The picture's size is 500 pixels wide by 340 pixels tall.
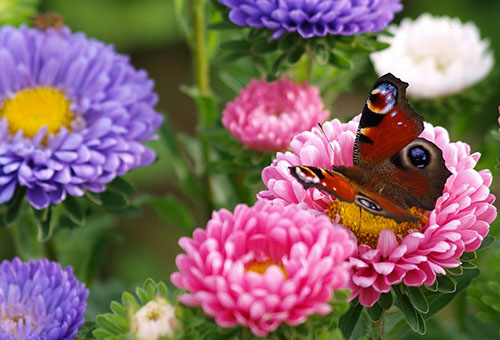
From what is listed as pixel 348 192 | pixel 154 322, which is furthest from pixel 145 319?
pixel 348 192

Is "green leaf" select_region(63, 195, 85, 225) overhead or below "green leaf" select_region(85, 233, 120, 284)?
overhead

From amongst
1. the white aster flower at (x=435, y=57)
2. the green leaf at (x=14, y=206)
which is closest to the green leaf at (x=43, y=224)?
the green leaf at (x=14, y=206)

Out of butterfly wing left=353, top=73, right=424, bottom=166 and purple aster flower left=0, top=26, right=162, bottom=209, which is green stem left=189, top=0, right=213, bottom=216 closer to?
purple aster flower left=0, top=26, right=162, bottom=209

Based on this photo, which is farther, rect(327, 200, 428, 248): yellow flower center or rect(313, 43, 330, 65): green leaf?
rect(313, 43, 330, 65): green leaf

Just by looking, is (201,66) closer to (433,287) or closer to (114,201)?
(114,201)

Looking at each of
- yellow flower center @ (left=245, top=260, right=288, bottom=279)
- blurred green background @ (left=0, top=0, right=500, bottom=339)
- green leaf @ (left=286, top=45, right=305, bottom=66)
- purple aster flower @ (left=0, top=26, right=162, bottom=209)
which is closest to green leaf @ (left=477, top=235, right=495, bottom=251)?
yellow flower center @ (left=245, top=260, right=288, bottom=279)

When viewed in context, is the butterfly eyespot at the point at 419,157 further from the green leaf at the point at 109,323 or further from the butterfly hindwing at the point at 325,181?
the green leaf at the point at 109,323

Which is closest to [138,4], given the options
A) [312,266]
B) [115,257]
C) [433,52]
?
[115,257]
